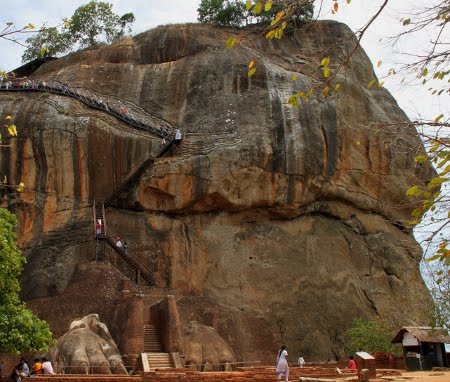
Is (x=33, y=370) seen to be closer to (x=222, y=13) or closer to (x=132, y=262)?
(x=132, y=262)

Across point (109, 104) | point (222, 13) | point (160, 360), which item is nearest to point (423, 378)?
point (160, 360)

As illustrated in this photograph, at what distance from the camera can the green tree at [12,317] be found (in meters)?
19.7

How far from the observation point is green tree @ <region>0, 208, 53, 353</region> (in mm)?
19703

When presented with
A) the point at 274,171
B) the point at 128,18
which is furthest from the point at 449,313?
the point at 128,18

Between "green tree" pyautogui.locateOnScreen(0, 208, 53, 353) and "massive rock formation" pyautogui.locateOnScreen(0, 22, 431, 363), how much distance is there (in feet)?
37.6

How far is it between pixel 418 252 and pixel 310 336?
413 inches

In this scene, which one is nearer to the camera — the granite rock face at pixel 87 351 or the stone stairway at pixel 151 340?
the granite rock face at pixel 87 351

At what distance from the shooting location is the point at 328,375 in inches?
877

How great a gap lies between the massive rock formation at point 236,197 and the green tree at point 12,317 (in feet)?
37.6

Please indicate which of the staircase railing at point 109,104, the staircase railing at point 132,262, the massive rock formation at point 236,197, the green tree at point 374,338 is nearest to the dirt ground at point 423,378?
the green tree at point 374,338

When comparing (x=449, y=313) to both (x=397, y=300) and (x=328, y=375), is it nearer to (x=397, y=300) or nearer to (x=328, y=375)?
(x=328, y=375)

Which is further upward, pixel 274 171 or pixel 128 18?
pixel 128 18

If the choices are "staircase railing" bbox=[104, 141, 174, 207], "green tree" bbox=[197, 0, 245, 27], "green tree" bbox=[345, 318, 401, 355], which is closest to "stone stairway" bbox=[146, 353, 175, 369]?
"green tree" bbox=[345, 318, 401, 355]

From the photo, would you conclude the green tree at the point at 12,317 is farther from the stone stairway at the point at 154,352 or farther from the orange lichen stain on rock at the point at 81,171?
the orange lichen stain on rock at the point at 81,171
